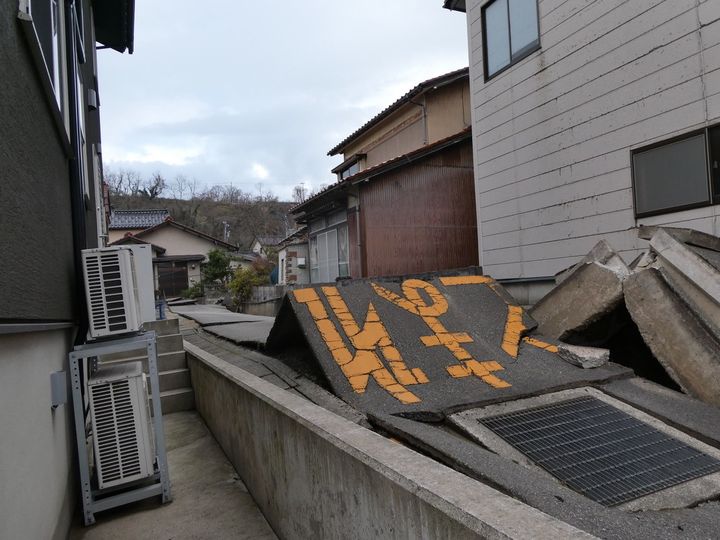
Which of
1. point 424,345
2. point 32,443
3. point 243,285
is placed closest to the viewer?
point 32,443

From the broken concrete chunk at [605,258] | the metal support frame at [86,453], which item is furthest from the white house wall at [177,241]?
the broken concrete chunk at [605,258]

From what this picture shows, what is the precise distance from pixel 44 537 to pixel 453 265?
8.46m

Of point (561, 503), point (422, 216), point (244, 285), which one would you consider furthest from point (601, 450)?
point (244, 285)

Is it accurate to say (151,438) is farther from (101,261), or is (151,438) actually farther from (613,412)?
(613,412)

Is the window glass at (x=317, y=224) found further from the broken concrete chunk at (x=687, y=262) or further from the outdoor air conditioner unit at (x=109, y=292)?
the broken concrete chunk at (x=687, y=262)

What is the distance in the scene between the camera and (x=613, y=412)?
3.02 metres

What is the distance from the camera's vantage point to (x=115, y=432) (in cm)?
322

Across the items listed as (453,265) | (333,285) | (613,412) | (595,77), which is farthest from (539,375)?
(453,265)

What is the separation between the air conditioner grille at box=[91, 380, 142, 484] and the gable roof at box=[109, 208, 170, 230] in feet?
105

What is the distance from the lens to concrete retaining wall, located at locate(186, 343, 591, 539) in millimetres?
1307

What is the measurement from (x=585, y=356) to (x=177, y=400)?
4797 millimetres

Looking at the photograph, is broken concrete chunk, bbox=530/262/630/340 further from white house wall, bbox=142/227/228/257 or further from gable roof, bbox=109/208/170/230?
gable roof, bbox=109/208/170/230

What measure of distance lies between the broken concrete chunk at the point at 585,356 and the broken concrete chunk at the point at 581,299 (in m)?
0.32

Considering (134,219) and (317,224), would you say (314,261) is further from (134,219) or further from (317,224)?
(134,219)
